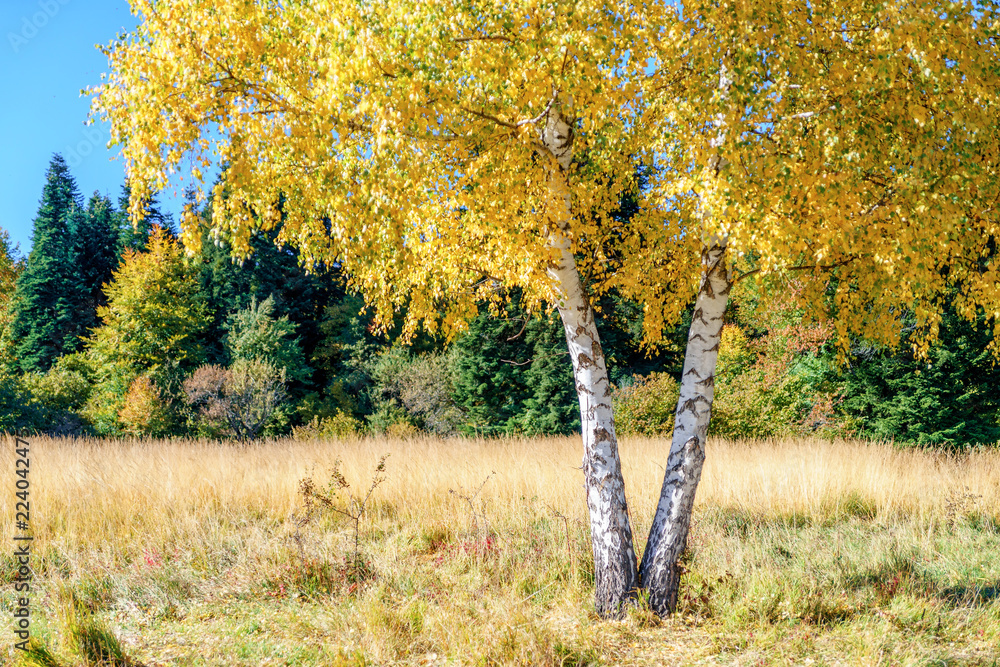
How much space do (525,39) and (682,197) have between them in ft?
6.32

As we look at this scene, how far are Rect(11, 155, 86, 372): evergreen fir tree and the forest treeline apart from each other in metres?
0.09

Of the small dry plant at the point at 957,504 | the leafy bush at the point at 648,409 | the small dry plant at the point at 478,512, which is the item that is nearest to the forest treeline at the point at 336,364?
the leafy bush at the point at 648,409

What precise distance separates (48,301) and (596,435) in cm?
3324

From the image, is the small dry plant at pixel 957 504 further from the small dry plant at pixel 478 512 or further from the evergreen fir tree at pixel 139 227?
the evergreen fir tree at pixel 139 227

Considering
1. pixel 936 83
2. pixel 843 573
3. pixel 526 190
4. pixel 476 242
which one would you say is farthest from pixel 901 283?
pixel 476 242

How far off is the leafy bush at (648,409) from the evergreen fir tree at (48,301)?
2658 cm

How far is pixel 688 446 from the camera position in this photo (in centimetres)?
504

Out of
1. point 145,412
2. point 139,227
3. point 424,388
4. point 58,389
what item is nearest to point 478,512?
point 424,388

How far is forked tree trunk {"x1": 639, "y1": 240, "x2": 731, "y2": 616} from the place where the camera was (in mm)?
5004

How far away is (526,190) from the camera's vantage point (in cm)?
509

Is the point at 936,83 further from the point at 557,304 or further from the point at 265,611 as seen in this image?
the point at 265,611

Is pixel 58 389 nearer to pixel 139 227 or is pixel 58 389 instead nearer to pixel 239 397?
pixel 239 397

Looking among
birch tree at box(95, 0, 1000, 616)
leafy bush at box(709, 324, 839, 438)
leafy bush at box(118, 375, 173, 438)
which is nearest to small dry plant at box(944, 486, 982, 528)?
birch tree at box(95, 0, 1000, 616)

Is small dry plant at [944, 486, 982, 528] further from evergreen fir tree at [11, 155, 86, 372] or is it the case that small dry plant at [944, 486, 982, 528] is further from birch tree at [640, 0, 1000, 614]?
evergreen fir tree at [11, 155, 86, 372]
